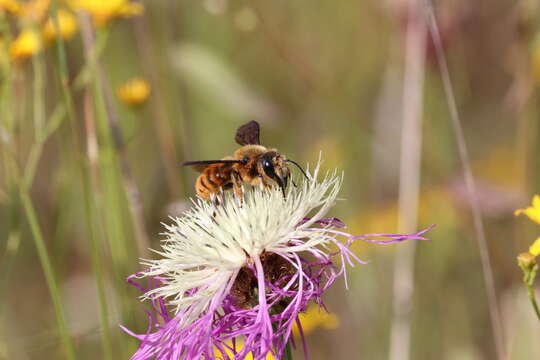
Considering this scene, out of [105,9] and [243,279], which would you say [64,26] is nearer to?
[105,9]

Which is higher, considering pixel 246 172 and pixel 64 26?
pixel 64 26

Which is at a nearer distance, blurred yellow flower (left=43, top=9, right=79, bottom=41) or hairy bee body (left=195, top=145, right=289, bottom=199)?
hairy bee body (left=195, top=145, right=289, bottom=199)

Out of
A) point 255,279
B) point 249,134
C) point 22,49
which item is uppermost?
point 22,49

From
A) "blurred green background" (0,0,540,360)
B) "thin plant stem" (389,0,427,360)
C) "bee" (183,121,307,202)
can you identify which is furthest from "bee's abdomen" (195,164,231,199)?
"thin plant stem" (389,0,427,360)

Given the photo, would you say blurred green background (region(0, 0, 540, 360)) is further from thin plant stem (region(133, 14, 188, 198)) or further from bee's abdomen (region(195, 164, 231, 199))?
bee's abdomen (region(195, 164, 231, 199))

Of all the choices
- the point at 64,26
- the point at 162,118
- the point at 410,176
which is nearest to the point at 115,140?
the point at 162,118

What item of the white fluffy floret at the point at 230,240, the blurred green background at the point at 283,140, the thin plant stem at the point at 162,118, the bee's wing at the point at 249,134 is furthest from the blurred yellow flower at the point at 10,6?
the white fluffy floret at the point at 230,240

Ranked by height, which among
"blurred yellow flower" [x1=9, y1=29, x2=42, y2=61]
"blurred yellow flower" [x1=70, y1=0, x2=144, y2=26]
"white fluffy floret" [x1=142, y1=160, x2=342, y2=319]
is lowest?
"white fluffy floret" [x1=142, y1=160, x2=342, y2=319]

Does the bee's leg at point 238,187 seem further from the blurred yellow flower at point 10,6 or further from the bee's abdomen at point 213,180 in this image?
the blurred yellow flower at point 10,6
